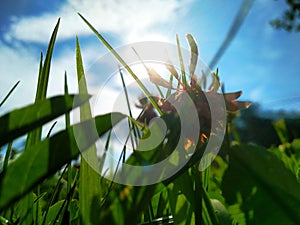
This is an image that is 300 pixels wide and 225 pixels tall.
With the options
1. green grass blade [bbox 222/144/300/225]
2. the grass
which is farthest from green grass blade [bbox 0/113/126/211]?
green grass blade [bbox 222/144/300/225]

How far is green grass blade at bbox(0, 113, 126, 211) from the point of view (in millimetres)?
194

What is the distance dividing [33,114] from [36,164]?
0.02 m

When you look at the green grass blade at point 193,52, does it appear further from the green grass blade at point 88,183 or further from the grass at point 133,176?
the green grass blade at point 88,183

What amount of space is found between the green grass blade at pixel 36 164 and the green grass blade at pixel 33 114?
0.01 meters

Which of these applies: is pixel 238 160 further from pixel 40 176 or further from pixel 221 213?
pixel 40 176

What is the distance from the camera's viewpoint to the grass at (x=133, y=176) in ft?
0.65

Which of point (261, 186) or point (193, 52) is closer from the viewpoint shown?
point (261, 186)

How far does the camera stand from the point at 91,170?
261 mm

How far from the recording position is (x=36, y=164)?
0.64ft

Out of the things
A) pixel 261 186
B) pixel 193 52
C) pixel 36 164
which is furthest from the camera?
pixel 193 52

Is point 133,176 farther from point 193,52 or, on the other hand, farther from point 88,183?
point 193,52

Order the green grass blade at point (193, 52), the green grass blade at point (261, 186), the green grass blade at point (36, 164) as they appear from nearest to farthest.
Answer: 1. the green grass blade at point (36, 164)
2. the green grass blade at point (261, 186)
3. the green grass blade at point (193, 52)

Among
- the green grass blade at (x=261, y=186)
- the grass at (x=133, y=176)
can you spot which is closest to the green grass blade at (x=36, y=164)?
the grass at (x=133, y=176)

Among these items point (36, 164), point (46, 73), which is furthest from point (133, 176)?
point (46, 73)
